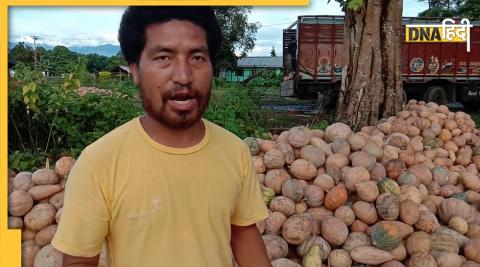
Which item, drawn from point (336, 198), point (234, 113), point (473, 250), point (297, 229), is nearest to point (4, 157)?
point (297, 229)

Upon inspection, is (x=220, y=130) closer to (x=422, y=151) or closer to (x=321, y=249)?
(x=321, y=249)

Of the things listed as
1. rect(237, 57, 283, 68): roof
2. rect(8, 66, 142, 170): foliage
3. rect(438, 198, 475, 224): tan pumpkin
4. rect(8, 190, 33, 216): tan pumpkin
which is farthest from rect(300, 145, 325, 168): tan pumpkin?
rect(237, 57, 283, 68): roof

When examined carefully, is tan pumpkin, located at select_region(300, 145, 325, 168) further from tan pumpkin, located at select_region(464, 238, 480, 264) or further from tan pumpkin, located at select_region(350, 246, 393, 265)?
tan pumpkin, located at select_region(464, 238, 480, 264)

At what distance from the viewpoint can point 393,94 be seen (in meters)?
5.73

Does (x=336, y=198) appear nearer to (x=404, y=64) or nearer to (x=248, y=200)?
(x=248, y=200)

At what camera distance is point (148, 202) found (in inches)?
51.3

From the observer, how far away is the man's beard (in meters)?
1.30

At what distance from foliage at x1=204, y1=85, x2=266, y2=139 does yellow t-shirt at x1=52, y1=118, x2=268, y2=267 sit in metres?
3.38

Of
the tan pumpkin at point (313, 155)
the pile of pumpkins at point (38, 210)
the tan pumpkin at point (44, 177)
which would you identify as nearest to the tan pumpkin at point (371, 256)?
the tan pumpkin at point (313, 155)

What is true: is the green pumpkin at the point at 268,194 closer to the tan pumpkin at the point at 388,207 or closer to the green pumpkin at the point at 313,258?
the green pumpkin at the point at 313,258

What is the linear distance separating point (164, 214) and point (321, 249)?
1.87 m

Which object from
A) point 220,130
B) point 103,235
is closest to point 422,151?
point 220,130

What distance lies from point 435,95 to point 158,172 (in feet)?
A: 45.4

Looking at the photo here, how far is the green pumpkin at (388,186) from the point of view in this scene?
343 cm
